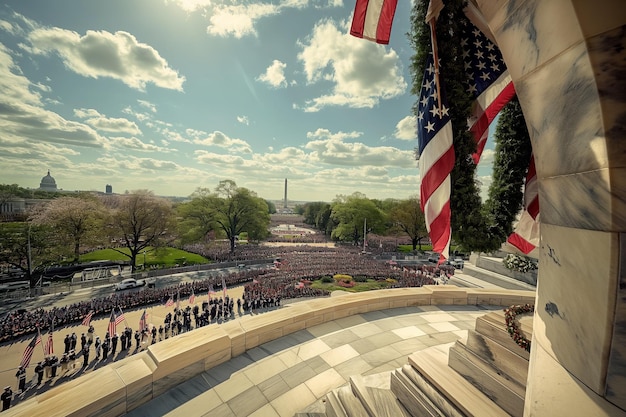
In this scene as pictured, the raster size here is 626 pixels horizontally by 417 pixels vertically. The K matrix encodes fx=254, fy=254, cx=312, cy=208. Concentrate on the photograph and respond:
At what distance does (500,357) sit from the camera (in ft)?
12.8

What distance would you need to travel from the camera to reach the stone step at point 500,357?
3607 mm

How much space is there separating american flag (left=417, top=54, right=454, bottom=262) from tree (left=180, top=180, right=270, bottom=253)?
38.5 meters

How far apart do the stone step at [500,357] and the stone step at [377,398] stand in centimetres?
155

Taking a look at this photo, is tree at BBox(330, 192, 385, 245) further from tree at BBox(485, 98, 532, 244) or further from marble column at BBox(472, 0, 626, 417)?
marble column at BBox(472, 0, 626, 417)

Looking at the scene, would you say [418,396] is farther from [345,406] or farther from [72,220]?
[72,220]

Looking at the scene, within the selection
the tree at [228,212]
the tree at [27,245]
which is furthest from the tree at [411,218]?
the tree at [27,245]

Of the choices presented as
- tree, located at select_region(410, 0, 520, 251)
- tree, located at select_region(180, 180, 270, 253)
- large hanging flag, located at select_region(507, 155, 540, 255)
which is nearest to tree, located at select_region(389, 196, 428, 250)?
tree, located at select_region(180, 180, 270, 253)

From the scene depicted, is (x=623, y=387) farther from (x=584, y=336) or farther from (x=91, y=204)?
(x=91, y=204)

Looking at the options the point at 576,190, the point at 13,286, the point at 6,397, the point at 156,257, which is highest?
the point at 576,190

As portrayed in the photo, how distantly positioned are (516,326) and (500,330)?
231 millimetres

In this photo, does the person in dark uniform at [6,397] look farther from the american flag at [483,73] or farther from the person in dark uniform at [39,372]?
the american flag at [483,73]

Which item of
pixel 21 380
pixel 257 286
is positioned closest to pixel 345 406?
pixel 21 380

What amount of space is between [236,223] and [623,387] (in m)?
45.0

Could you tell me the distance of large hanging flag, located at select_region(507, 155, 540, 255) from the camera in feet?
17.4
